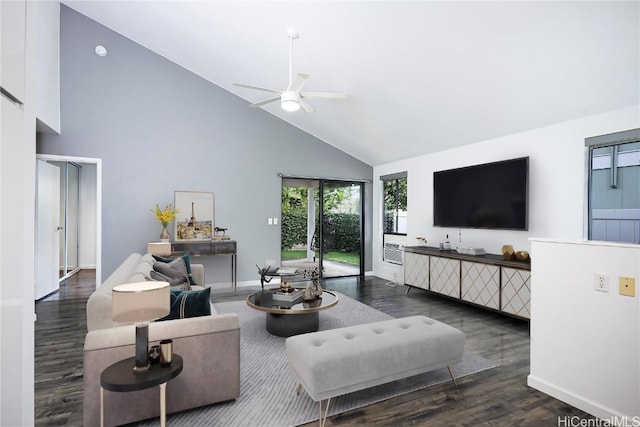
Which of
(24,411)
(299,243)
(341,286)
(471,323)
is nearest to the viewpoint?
(24,411)

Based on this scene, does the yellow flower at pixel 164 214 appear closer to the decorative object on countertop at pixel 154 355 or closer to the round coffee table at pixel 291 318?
the round coffee table at pixel 291 318

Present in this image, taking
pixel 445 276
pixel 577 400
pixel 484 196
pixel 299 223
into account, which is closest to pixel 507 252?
pixel 484 196

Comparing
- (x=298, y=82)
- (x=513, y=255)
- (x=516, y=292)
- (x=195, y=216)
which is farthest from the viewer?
(x=195, y=216)

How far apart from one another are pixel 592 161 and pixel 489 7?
2.08 meters

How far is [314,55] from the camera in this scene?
3.99 m

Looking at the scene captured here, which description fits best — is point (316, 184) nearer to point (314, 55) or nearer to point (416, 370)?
point (314, 55)

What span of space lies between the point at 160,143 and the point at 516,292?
18.1 ft

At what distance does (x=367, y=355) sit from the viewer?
6.94ft

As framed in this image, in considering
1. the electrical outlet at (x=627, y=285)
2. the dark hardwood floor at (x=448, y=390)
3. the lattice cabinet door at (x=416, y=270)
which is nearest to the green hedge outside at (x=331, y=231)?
the lattice cabinet door at (x=416, y=270)

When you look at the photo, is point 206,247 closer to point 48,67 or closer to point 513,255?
point 48,67

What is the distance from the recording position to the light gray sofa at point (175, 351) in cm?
187

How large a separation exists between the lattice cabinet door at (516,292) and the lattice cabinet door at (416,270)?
133cm

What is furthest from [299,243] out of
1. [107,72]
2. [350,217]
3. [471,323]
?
[107,72]

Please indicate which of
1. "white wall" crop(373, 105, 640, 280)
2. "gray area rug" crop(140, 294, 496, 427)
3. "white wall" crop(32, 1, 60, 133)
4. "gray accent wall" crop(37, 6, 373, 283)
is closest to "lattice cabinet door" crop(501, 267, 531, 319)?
"white wall" crop(373, 105, 640, 280)
